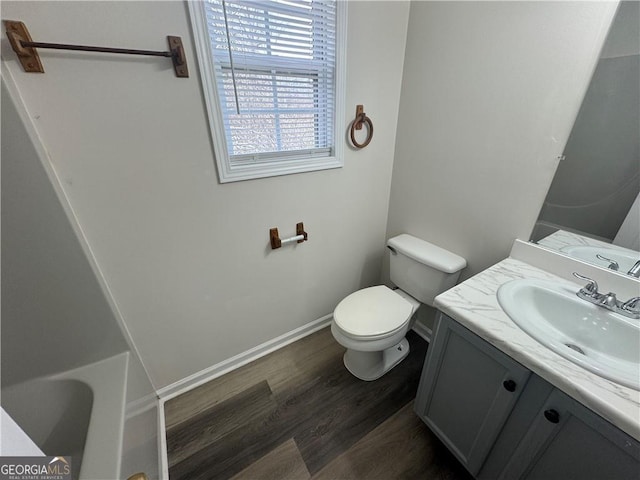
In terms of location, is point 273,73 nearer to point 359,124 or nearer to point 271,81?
point 271,81

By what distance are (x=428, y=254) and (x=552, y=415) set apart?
34.7 inches

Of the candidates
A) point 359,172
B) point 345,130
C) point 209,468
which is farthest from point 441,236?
point 209,468

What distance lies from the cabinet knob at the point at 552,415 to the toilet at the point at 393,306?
0.66 meters

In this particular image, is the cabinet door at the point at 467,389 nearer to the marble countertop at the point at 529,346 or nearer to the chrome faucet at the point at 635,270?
the marble countertop at the point at 529,346

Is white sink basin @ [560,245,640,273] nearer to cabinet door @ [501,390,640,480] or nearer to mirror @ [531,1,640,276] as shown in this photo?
mirror @ [531,1,640,276]

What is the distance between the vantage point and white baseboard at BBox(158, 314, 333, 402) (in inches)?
59.0

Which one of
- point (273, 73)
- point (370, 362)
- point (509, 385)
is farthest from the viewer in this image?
point (370, 362)

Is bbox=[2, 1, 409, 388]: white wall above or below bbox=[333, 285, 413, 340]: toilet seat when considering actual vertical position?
above

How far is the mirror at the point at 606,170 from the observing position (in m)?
0.91

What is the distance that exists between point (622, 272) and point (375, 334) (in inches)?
39.3

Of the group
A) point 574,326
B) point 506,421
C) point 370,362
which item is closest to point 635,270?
point 574,326

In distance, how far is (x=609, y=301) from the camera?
3.02ft

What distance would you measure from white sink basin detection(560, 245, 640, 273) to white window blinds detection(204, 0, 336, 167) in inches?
49.3

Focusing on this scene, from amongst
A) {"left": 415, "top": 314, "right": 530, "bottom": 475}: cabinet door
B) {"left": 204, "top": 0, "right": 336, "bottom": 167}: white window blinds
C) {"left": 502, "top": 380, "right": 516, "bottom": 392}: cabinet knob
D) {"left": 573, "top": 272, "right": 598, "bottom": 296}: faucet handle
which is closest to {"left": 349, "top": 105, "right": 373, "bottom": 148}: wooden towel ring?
{"left": 204, "top": 0, "right": 336, "bottom": 167}: white window blinds
